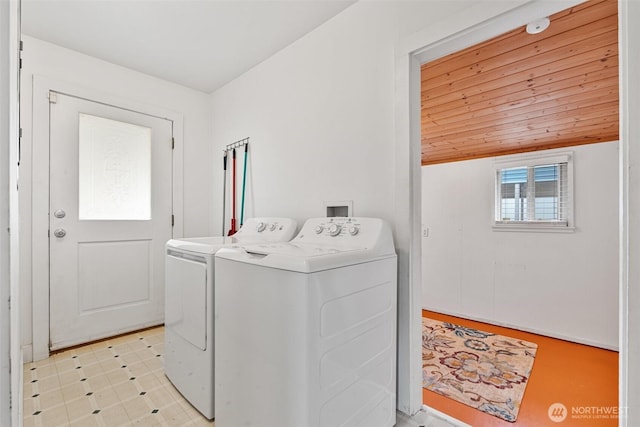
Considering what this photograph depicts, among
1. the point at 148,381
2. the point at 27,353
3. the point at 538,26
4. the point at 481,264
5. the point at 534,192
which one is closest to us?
the point at 538,26

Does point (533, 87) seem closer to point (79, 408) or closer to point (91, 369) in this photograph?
point (79, 408)

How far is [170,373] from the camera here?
74.4 inches

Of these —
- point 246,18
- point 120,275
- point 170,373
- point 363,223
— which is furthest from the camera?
point 120,275

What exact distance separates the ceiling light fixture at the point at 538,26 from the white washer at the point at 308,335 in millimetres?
1228

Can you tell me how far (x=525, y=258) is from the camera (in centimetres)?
312

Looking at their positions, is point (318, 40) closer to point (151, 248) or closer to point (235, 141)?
point (235, 141)

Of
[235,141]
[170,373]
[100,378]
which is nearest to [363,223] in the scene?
[170,373]

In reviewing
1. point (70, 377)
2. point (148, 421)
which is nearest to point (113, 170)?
point (70, 377)

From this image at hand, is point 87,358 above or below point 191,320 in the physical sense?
below

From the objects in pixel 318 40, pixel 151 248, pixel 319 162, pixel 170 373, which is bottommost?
pixel 170 373

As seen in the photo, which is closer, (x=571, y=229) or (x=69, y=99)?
(x=69, y=99)

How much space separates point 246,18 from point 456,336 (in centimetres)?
327

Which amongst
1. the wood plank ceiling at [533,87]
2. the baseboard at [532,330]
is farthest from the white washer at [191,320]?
the baseboard at [532,330]

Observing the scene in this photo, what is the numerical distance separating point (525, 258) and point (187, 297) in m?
3.27
